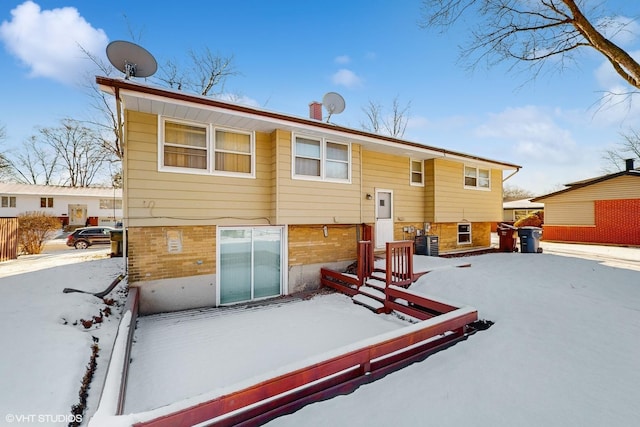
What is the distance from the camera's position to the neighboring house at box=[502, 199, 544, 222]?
93.2 feet

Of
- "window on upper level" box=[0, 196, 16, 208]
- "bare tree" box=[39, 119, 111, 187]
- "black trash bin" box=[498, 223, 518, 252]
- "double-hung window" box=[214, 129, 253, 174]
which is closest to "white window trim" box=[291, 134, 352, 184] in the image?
"double-hung window" box=[214, 129, 253, 174]

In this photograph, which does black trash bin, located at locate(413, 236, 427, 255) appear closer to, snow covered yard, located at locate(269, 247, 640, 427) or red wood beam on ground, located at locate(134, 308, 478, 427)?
snow covered yard, located at locate(269, 247, 640, 427)

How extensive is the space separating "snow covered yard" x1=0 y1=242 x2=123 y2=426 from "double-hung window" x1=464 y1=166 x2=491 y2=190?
45.3 feet

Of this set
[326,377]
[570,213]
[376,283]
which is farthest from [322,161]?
[570,213]

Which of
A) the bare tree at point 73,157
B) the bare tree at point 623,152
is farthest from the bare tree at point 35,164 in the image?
the bare tree at point 623,152

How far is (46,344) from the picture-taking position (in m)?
3.89

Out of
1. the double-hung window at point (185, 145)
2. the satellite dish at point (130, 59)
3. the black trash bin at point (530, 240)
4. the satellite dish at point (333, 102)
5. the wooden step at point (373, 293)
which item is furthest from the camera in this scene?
the black trash bin at point (530, 240)

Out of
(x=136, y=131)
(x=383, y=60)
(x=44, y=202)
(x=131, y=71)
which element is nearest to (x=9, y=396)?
(x=136, y=131)

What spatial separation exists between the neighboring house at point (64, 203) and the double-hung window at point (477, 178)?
97.8 ft

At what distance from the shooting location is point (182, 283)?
22.6 feet

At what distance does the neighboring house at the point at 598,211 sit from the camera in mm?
15398

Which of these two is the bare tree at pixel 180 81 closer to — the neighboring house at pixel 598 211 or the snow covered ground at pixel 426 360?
the snow covered ground at pixel 426 360

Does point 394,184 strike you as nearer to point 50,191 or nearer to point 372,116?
point 372,116

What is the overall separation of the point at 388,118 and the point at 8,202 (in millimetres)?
37943
